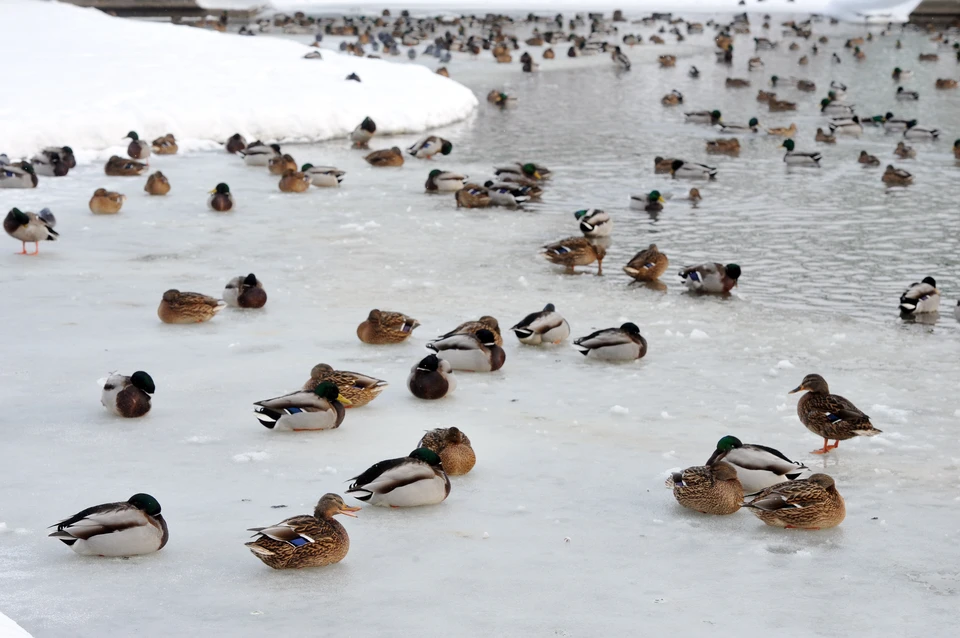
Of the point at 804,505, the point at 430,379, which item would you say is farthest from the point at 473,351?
the point at 804,505

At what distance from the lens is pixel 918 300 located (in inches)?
371

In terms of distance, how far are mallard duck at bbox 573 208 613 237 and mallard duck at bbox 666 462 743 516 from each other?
21.7 feet

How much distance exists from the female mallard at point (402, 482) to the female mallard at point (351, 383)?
54.7 inches

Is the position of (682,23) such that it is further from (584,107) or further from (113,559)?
(113,559)

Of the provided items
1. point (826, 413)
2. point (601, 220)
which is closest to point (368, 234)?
point (601, 220)

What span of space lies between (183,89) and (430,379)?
46.7ft

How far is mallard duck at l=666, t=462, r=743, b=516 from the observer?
18.1ft

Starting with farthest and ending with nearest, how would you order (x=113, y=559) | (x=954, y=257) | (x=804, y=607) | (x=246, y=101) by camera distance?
(x=246, y=101) → (x=954, y=257) → (x=113, y=559) → (x=804, y=607)

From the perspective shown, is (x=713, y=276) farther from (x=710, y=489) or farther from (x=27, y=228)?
(x=27, y=228)

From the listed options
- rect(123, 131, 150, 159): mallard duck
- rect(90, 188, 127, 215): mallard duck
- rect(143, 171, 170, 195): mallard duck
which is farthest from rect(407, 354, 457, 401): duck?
rect(123, 131, 150, 159): mallard duck

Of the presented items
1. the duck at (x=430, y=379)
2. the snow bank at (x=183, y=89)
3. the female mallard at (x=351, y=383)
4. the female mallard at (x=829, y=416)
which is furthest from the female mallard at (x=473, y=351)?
the snow bank at (x=183, y=89)

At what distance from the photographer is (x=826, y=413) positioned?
6395mm

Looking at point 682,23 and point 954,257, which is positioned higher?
point 682,23

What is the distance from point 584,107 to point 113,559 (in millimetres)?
20037
